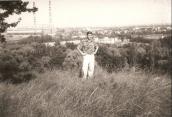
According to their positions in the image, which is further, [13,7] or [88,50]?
[13,7]

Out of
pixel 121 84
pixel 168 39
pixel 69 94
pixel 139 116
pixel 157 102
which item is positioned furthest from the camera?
pixel 168 39

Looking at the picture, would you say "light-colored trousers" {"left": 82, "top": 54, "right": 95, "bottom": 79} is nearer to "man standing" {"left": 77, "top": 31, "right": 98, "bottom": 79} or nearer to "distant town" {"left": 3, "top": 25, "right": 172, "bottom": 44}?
"man standing" {"left": 77, "top": 31, "right": 98, "bottom": 79}

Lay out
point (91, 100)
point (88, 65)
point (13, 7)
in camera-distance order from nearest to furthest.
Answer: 1. point (91, 100)
2. point (88, 65)
3. point (13, 7)

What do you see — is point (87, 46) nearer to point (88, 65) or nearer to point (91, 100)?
point (88, 65)

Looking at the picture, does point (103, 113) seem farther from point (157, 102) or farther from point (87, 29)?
point (87, 29)

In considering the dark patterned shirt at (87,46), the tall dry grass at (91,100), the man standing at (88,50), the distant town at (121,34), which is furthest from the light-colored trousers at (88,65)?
the distant town at (121,34)

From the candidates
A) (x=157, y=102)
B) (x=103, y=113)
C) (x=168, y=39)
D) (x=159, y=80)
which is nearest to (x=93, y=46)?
(x=159, y=80)

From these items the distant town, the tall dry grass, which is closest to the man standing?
the tall dry grass

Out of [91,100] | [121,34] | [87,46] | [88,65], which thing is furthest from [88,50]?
[121,34]

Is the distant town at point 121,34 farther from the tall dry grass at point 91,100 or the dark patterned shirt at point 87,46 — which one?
the tall dry grass at point 91,100
